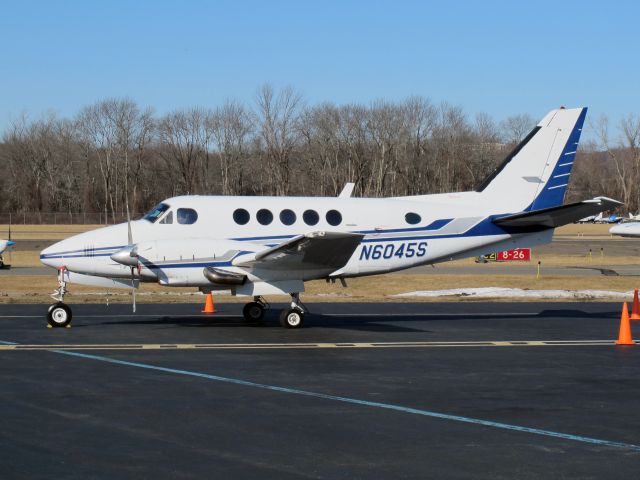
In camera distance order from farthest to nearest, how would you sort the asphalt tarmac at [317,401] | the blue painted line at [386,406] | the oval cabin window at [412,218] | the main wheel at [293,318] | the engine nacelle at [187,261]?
the oval cabin window at [412,218], the main wheel at [293,318], the engine nacelle at [187,261], the blue painted line at [386,406], the asphalt tarmac at [317,401]

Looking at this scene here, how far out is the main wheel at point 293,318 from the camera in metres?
21.3

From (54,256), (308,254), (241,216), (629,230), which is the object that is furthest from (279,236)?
(629,230)

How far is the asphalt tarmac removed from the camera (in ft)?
30.3

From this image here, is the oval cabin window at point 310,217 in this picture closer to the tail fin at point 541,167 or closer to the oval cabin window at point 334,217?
the oval cabin window at point 334,217

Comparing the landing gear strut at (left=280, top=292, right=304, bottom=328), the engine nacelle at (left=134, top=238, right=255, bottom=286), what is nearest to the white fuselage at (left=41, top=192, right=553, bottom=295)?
the engine nacelle at (left=134, top=238, right=255, bottom=286)

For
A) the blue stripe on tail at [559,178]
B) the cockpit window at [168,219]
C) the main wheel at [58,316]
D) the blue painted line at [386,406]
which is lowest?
the blue painted line at [386,406]

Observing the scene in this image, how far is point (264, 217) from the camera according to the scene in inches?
855

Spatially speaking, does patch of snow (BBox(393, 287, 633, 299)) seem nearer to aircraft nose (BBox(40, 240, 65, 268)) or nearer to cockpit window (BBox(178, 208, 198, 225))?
cockpit window (BBox(178, 208, 198, 225))

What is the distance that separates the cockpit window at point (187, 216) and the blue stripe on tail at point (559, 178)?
29.2 feet

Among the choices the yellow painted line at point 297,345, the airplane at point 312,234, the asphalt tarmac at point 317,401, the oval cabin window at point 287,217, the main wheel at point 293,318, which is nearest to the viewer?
the asphalt tarmac at point 317,401

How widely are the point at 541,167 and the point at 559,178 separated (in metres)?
0.58

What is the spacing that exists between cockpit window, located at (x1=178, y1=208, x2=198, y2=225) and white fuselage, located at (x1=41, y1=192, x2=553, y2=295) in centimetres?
5

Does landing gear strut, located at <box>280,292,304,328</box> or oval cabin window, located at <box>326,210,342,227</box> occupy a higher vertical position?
oval cabin window, located at <box>326,210,342,227</box>

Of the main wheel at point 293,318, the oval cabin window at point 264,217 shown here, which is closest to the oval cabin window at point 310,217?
the oval cabin window at point 264,217
